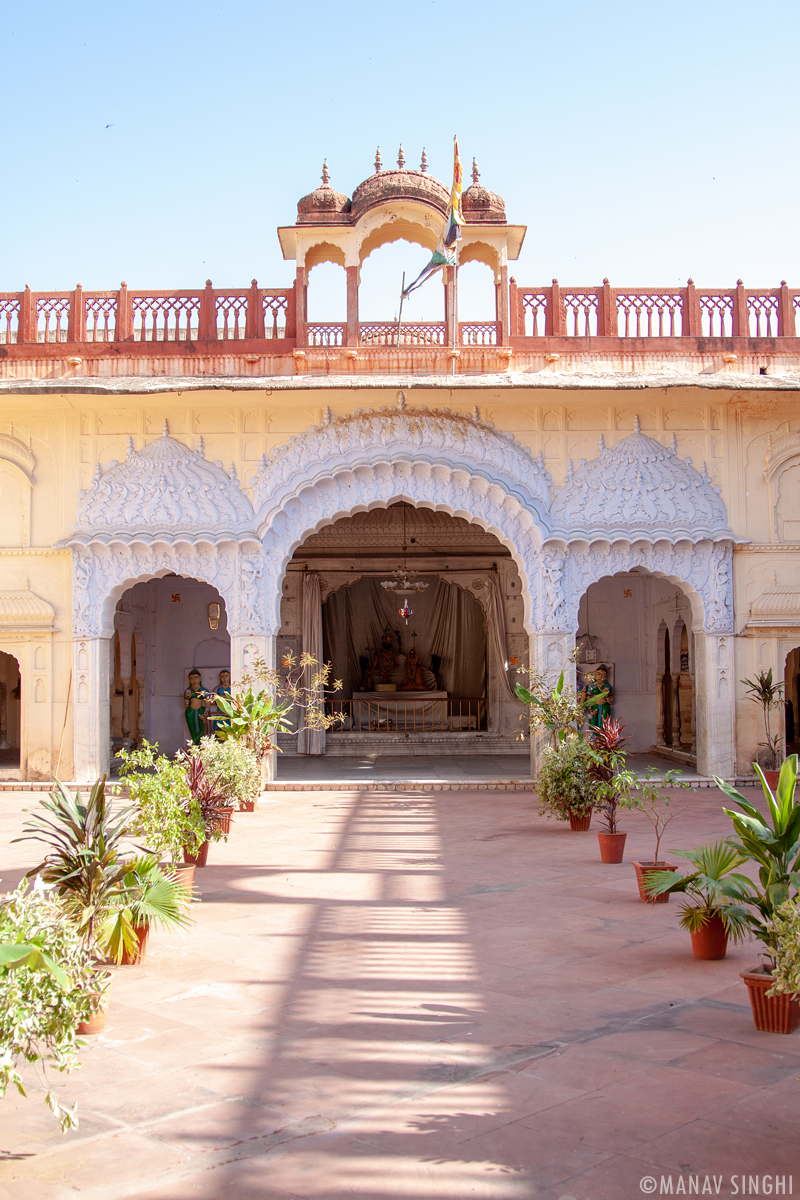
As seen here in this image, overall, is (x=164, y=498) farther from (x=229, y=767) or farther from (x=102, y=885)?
(x=102, y=885)

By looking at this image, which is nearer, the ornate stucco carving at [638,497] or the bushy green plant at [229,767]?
the bushy green plant at [229,767]

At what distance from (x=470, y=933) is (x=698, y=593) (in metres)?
8.23

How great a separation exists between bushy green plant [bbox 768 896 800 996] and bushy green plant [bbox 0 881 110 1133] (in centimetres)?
244

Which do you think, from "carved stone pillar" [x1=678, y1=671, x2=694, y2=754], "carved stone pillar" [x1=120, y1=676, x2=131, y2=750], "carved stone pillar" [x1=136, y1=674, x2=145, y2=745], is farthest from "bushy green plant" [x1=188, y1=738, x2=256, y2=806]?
"carved stone pillar" [x1=678, y1=671, x2=694, y2=754]

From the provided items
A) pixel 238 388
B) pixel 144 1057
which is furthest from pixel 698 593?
pixel 144 1057

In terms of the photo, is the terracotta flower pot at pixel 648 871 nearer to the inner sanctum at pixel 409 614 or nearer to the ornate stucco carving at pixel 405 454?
the ornate stucco carving at pixel 405 454

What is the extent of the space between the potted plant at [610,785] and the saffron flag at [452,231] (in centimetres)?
683

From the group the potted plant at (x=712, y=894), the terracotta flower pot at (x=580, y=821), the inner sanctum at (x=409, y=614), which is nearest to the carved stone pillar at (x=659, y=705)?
the inner sanctum at (x=409, y=614)

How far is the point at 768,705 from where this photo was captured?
1288cm

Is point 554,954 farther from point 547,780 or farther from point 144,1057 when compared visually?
point 547,780

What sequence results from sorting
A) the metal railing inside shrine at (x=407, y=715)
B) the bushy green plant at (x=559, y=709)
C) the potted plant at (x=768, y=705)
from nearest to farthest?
the bushy green plant at (x=559, y=709), the potted plant at (x=768, y=705), the metal railing inside shrine at (x=407, y=715)

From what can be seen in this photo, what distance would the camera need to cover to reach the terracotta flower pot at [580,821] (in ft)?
31.7

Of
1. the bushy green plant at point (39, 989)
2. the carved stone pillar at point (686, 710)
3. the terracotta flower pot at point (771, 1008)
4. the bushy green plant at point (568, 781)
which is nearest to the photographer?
the bushy green plant at point (39, 989)

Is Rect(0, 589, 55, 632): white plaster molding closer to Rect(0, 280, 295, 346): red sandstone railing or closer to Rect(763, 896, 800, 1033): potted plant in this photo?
Rect(0, 280, 295, 346): red sandstone railing
